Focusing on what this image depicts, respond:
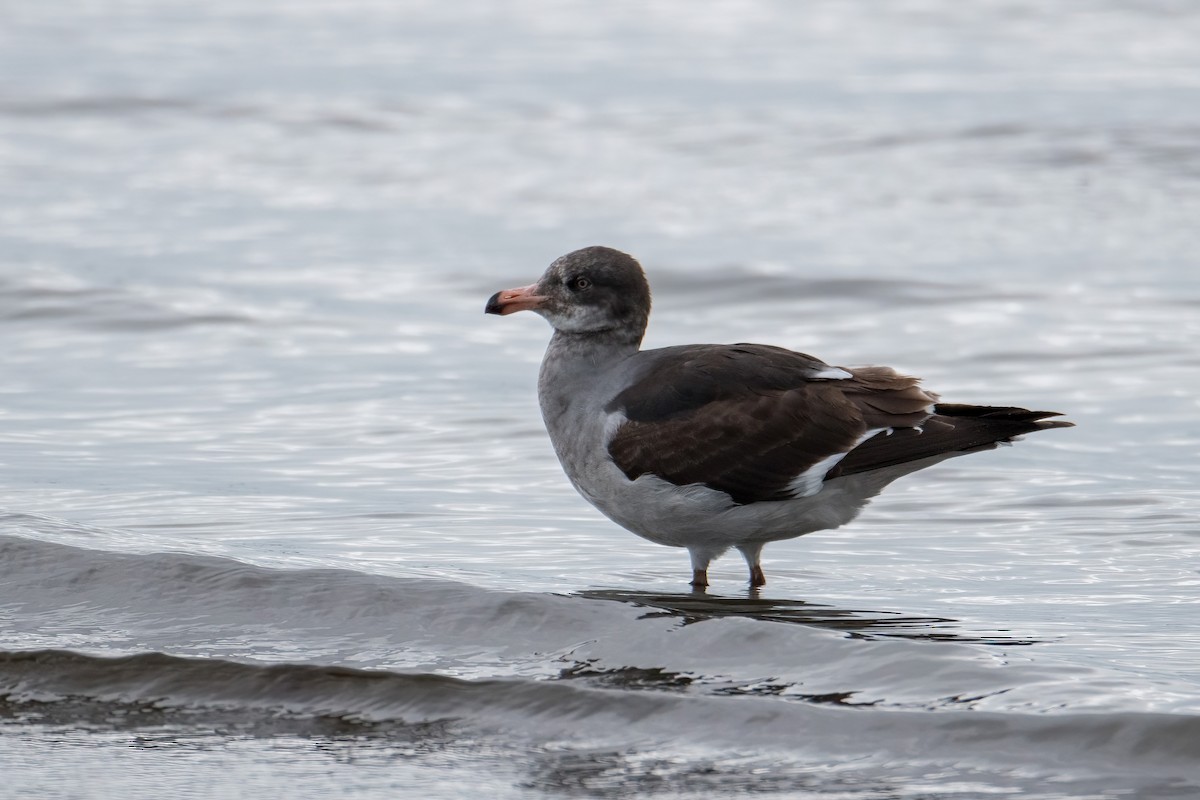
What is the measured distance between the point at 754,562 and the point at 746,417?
0.63 m

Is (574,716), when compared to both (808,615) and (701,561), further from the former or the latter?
(701,561)

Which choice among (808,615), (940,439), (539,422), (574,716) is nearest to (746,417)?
(940,439)

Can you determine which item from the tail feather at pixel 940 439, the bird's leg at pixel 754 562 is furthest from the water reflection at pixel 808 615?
the tail feather at pixel 940 439

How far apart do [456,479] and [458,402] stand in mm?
1553

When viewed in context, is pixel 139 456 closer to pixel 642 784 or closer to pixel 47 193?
pixel 642 784

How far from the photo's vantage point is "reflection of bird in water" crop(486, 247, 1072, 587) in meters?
7.01

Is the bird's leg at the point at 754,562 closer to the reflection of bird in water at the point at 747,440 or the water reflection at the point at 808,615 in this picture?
the reflection of bird in water at the point at 747,440

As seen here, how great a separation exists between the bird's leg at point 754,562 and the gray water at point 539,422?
0.38 feet

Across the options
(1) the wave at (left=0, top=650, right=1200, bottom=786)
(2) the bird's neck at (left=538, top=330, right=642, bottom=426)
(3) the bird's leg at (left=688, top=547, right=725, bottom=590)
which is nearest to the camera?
(1) the wave at (left=0, top=650, right=1200, bottom=786)

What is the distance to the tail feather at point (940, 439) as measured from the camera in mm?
6980

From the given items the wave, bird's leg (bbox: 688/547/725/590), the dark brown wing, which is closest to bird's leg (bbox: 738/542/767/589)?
bird's leg (bbox: 688/547/725/590)

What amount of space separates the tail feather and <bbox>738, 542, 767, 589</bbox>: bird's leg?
47 cm

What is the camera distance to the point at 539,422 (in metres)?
9.98

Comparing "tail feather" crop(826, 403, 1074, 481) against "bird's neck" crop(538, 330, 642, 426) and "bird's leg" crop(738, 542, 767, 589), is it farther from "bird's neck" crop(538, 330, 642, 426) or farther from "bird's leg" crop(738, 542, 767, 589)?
"bird's neck" crop(538, 330, 642, 426)
